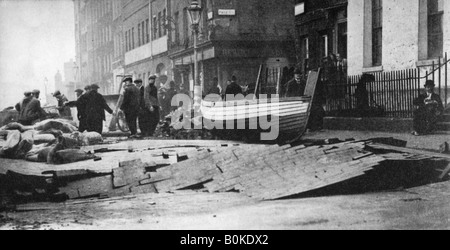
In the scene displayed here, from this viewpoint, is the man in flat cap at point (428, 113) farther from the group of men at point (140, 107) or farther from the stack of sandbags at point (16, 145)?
the stack of sandbags at point (16, 145)

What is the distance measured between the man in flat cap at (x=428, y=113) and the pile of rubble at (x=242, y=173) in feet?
10.8

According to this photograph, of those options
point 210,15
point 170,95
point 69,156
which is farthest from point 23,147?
point 210,15

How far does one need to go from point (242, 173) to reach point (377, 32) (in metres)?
9.69

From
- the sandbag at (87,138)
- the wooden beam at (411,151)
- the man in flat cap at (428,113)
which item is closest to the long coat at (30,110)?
the sandbag at (87,138)

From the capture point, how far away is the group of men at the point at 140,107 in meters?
14.9

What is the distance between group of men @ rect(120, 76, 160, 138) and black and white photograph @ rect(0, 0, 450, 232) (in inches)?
1.6

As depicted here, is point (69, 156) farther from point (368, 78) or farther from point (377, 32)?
point (377, 32)

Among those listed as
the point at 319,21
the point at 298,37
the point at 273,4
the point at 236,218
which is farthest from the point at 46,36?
the point at 273,4

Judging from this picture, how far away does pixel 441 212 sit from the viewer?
5180mm

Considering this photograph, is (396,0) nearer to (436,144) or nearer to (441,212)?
(436,144)

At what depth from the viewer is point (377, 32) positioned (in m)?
15.3

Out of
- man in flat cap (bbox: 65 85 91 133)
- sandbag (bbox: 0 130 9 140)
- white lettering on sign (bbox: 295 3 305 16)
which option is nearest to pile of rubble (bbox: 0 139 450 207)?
sandbag (bbox: 0 130 9 140)

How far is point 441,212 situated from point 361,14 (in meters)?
11.5

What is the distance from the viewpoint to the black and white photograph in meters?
5.41
